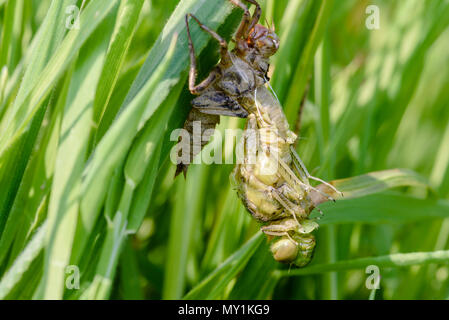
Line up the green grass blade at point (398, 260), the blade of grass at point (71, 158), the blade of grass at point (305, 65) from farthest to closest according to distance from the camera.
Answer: the blade of grass at point (305, 65), the green grass blade at point (398, 260), the blade of grass at point (71, 158)

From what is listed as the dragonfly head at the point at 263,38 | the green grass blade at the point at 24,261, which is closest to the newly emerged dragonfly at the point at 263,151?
the dragonfly head at the point at 263,38

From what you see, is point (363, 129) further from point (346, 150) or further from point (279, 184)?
point (279, 184)

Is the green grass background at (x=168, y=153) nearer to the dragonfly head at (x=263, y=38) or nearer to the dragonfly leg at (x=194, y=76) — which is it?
the dragonfly leg at (x=194, y=76)

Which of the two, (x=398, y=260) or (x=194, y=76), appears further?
(x=398, y=260)

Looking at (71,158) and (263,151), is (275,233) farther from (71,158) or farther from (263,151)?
(71,158)

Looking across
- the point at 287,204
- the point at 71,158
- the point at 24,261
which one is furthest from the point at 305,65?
the point at 24,261
